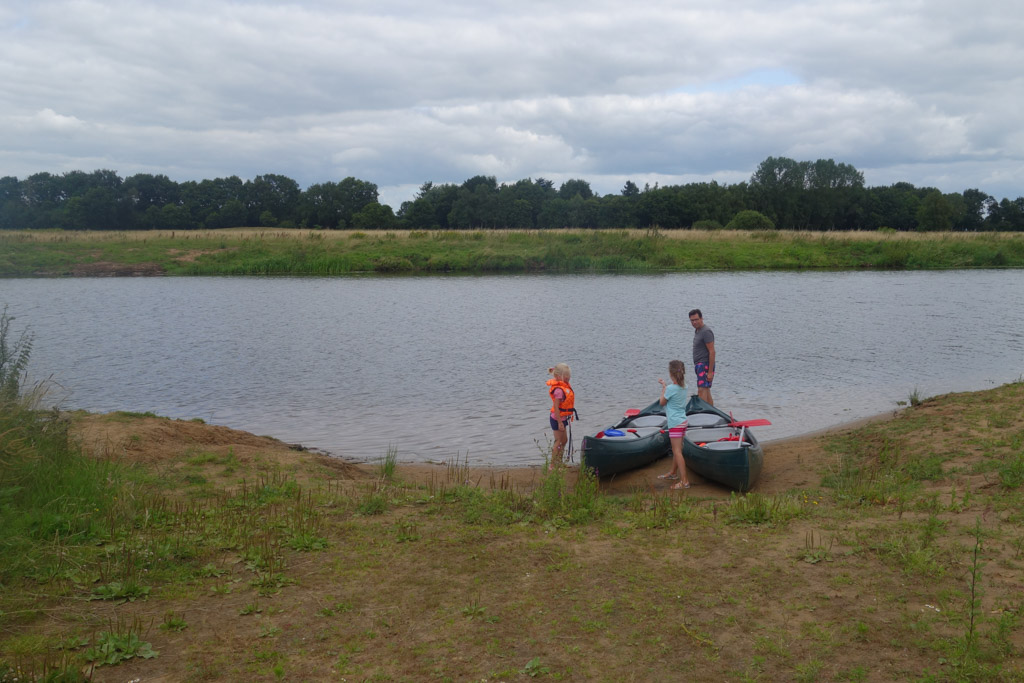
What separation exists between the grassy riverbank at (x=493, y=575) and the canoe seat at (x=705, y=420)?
2.13 metres

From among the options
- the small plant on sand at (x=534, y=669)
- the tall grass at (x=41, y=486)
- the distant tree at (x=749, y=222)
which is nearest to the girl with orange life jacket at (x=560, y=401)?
the tall grass at (x=41, y=486)

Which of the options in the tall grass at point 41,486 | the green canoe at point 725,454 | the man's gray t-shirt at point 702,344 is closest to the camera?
the tall grass at point 41,486

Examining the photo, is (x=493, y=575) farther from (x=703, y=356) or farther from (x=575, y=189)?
(x=575, y=189)

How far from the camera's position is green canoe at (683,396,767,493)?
9.25 meters

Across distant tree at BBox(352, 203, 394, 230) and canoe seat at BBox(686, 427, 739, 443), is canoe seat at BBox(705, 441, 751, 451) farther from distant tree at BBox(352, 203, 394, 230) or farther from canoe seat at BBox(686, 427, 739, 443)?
distant tree at BBox(352, 203, 394, 230)

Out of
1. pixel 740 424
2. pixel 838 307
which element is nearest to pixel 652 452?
pixel 740 424

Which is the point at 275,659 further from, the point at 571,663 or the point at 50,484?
the point at 50,484

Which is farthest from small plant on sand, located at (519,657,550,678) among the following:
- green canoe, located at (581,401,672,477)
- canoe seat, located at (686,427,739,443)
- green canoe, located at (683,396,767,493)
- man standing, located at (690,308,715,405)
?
man standing, located at (690,308,715,405)

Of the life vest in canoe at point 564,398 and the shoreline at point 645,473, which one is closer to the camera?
the shoreline at point 645,473

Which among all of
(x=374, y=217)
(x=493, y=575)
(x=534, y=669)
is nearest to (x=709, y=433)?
(x=493, y=575)

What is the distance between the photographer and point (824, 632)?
16.5 feet

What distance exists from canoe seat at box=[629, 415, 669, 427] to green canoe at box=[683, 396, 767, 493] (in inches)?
17.9

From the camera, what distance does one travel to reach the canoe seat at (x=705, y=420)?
1123 centimetres

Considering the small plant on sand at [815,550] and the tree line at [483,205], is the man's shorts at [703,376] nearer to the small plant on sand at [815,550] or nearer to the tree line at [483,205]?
the small plant on sand at [815,550]
